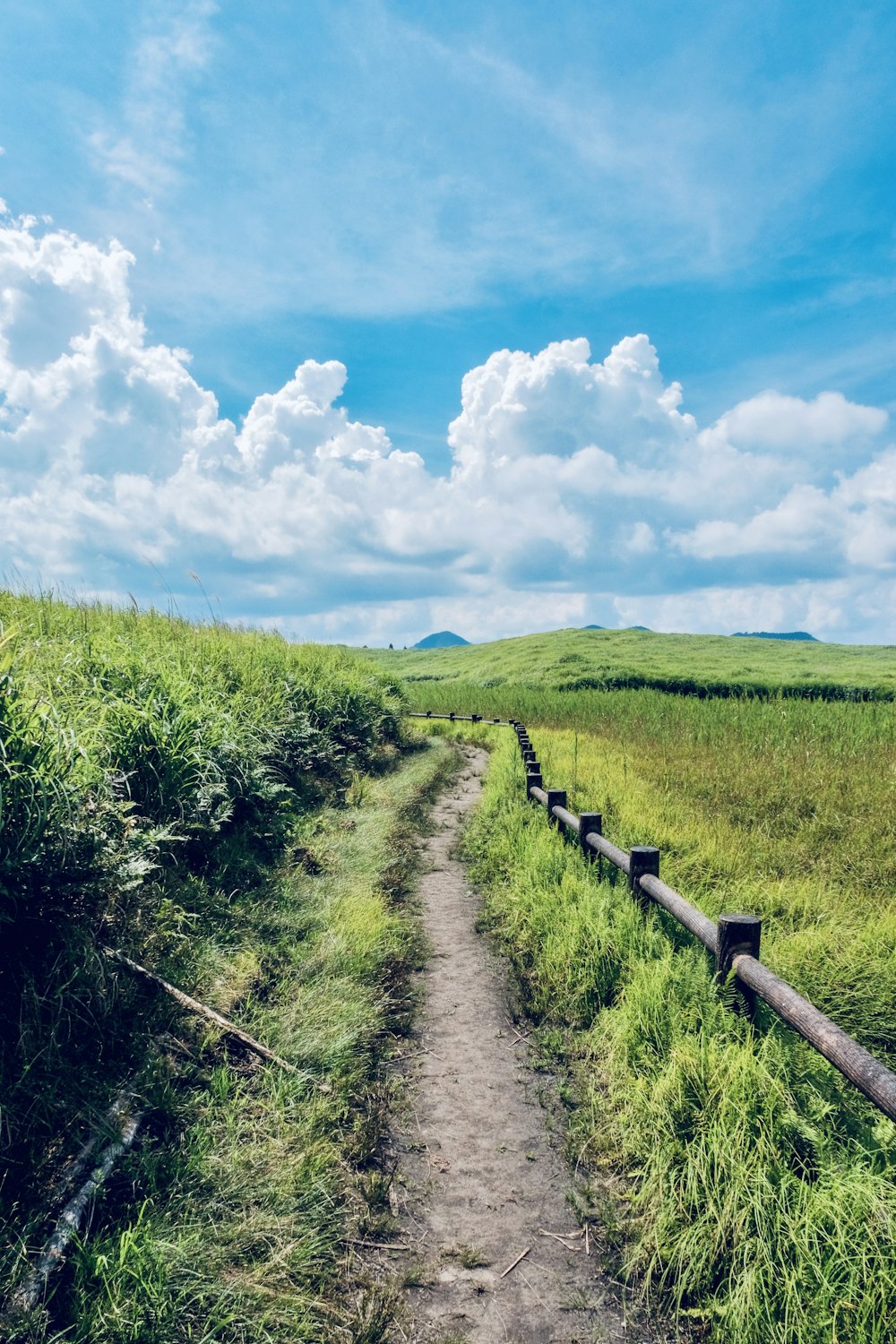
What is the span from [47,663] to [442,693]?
28.5m

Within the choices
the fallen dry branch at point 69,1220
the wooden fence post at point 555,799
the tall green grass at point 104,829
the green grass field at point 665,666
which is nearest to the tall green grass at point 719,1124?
the wooden fence post at point 555,799

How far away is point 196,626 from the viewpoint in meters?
13.7

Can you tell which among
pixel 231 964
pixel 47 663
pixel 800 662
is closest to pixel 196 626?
pixel 47 663

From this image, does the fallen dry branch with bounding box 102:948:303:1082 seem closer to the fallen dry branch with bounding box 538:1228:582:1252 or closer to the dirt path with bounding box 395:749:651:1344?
the dirt path with bounding box 395:749:651:1344

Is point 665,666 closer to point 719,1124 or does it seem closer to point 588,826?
point 588,826

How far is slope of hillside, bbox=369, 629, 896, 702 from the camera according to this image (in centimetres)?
3859

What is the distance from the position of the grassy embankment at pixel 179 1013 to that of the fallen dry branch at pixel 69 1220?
0.07m

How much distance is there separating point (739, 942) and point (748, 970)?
0.23m

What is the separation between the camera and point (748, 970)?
13.3ft

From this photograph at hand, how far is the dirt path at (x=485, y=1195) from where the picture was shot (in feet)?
9.52

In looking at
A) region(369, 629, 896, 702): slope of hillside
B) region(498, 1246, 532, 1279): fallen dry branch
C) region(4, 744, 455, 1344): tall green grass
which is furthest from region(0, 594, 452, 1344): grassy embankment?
region(369, 629, 896, 702): slope of hillside

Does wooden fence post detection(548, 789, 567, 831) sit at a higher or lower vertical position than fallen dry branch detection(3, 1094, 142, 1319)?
higher

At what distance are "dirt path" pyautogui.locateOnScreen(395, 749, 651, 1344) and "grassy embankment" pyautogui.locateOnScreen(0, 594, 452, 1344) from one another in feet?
0.83

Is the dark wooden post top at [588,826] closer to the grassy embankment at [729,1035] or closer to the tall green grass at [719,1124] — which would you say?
the grassy embankment at [729,1035]
